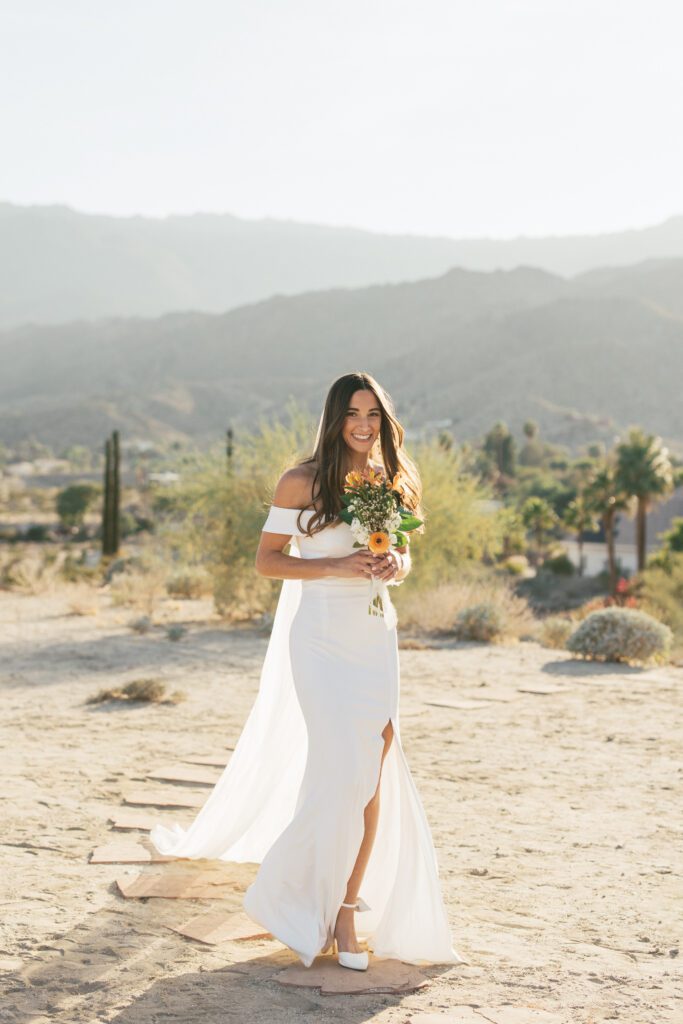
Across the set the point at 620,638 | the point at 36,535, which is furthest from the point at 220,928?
the point at 36,535

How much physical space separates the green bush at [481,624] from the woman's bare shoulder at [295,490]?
10.6 meters

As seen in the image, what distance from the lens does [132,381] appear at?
138000mm

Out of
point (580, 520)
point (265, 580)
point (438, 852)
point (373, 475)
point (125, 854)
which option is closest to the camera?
point (373, 475)

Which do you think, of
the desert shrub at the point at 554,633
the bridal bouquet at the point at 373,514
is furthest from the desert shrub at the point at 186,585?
the bridal bouquet at the point at 373,514

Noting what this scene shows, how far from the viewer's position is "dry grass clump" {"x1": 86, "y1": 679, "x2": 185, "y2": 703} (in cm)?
1033

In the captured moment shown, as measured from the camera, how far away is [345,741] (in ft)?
14.0

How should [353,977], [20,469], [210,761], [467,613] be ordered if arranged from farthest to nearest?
[20,469] → [467,613] → [210,761] → [353,977]

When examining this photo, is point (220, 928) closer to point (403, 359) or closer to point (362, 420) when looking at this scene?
point (362, 420)

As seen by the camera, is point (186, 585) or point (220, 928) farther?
point (186, 585)

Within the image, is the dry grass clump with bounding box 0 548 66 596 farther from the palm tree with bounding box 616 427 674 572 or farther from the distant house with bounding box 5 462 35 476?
the distant house with bounding box 5 462 35 476

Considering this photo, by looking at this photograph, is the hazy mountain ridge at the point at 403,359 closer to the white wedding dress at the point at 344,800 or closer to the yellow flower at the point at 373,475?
the yellow flower at the point at 373,475

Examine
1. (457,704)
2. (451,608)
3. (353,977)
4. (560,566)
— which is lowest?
(560,566)

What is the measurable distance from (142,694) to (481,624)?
18.8 feet

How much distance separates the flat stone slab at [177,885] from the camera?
5055 millimetres
